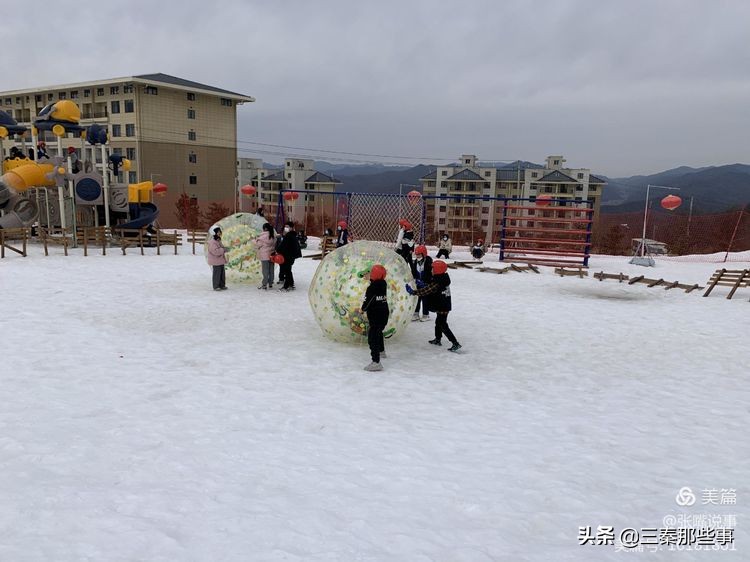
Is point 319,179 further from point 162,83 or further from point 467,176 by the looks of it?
point 162,83

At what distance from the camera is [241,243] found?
45.5ft

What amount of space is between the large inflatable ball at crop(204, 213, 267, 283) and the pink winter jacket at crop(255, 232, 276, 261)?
343 mm

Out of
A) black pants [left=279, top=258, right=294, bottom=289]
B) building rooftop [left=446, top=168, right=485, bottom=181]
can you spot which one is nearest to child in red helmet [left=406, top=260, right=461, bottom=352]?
black pants [left=279, top=258, right=294, bottom=289]

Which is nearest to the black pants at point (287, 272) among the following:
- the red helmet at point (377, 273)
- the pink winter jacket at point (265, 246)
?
the pink winter jacket at point (265, 246)

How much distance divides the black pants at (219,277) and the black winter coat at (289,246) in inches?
58.9

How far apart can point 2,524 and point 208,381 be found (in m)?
3.32

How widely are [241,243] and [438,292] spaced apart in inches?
265

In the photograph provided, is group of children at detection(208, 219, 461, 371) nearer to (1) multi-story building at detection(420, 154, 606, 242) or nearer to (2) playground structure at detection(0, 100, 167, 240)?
(2) playground structure at detection(0, 100, 167, 240)

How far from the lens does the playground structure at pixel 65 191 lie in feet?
68.5

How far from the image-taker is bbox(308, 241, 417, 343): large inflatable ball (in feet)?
28.8

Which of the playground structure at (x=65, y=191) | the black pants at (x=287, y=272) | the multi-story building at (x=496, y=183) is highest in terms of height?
the multi-story building at (x=496, y=183)

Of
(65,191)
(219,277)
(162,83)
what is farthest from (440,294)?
(162,83)

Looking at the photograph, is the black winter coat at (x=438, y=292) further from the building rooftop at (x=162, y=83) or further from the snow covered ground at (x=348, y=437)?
the building rooftop at (x=162, y=83)

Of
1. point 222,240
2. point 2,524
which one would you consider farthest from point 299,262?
A: point 2,524
